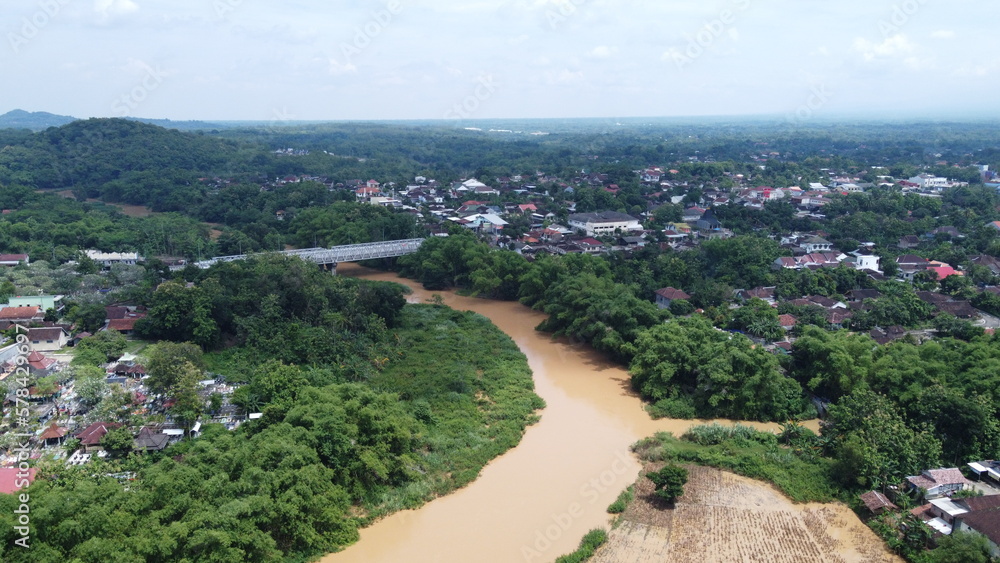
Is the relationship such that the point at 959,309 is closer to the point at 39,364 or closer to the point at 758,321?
the point at 758,321

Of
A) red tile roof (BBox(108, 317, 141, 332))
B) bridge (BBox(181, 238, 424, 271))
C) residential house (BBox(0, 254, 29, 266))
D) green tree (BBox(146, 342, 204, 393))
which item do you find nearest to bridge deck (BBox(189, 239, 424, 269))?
bridge (BBox(181, 238, 424, 271))

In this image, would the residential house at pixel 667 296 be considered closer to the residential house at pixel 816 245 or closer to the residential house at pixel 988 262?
the residential house at pixel 816 245

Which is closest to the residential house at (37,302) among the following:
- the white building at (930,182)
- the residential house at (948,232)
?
the residential house at (948,232)

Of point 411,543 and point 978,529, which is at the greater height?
point 978,529

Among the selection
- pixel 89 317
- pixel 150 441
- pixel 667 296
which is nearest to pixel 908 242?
pixel 667 296

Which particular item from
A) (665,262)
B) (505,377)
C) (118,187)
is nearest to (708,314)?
(665,262)

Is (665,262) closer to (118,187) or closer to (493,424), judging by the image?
(493,424)

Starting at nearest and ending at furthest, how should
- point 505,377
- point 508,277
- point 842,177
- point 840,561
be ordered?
point 840,561 → point 505,377 → point 508,277 → point 842,177
